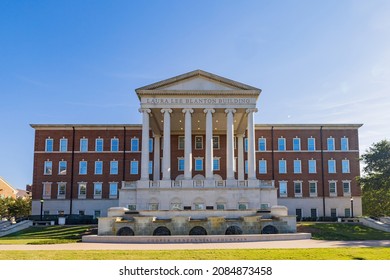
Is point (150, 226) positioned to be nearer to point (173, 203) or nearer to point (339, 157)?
point (173, 203)

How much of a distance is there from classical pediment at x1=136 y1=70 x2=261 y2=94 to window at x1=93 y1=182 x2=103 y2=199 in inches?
836

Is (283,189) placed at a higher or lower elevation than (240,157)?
lower

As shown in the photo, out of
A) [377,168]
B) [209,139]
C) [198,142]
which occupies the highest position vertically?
[198,142]

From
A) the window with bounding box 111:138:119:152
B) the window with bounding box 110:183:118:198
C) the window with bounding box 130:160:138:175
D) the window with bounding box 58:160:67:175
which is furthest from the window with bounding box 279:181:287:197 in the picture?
the window with bounding box 58:160:67:175

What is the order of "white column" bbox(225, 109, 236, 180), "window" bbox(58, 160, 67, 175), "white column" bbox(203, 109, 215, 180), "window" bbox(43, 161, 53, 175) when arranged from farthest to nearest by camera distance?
1. "window" bbox(43, 161, 53, 175)
2. "window" bbox(58, 160, 67, 175)
3. "white column" bbox(203, 109, 215, 180)
4. "white column" bbox(225, 109, 236, 180)

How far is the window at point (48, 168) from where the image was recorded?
218ft

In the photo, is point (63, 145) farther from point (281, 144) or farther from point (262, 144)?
point (281, 144)

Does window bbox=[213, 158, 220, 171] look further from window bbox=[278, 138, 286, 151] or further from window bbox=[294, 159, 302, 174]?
window bbox=[294, 159, 302, 174]

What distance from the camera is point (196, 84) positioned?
52.8 meters

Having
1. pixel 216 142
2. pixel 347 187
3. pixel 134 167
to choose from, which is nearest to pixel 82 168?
pixel 134 167

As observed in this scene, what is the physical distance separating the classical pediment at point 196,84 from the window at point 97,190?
21.2 m

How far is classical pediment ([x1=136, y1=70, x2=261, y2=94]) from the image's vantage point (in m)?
52.2

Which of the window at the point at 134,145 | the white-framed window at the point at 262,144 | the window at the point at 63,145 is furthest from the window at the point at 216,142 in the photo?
the window at the point at 63,145

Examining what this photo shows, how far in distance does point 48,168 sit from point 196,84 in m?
30.5
